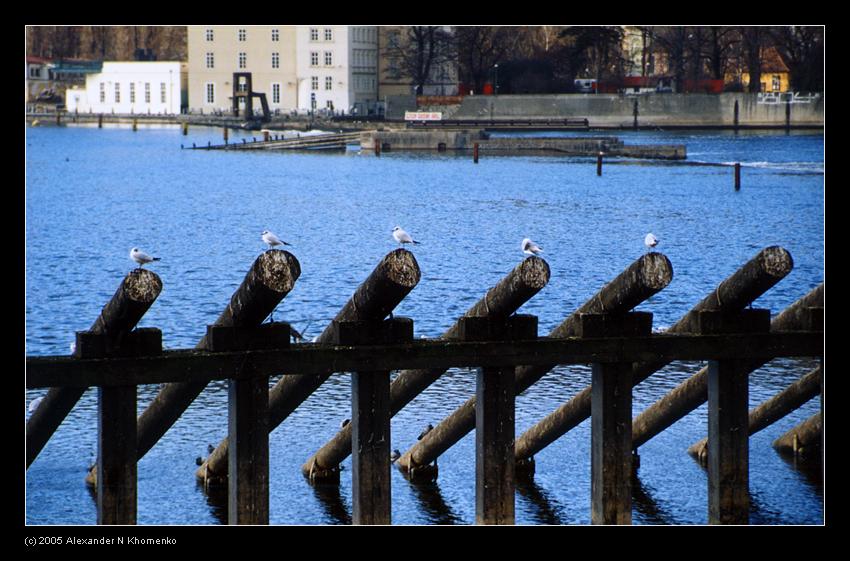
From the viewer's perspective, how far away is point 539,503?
1561 centimetres

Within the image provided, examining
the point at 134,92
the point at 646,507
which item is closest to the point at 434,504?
the point at 646,507

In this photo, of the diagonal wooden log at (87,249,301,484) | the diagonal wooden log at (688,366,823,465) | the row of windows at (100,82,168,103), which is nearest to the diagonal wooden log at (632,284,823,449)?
the diagonal wooden log at (688,366,823,465)

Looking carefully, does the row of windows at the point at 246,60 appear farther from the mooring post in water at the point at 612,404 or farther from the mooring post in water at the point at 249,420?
the mooring post in water at the point at 249,420

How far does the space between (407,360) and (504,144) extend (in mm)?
88864

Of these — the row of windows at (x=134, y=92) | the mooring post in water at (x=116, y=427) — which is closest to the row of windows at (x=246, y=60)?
the row of windows at (x=134, y=92)

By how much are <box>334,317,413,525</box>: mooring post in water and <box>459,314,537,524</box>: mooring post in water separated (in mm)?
527

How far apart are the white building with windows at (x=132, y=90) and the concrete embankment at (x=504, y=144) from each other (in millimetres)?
46205

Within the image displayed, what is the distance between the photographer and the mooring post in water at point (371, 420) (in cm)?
1094

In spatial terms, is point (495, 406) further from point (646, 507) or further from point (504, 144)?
point (504, 144)

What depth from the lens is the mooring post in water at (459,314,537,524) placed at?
11156mm
